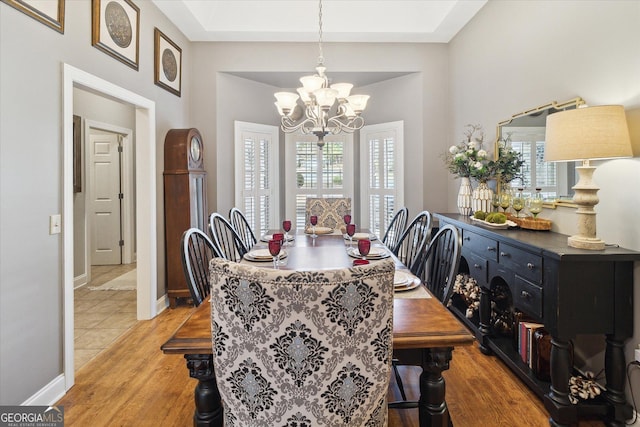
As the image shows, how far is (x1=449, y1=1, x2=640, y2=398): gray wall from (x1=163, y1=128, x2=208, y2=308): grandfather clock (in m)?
3.11

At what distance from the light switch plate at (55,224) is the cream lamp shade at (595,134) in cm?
297

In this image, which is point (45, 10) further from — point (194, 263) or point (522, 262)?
point (522, 262)

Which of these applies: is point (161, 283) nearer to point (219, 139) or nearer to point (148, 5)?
point (219, 139)

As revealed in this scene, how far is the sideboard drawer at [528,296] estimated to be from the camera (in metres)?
1.95

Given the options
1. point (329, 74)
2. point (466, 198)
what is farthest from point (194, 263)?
point (329, 74)

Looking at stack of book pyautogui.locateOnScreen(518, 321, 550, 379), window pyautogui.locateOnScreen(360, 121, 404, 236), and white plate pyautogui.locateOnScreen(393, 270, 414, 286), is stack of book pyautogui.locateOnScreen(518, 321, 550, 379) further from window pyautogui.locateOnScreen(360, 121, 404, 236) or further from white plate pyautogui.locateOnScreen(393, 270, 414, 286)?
window pyautogui.locateOnScreen(360, 121, 404, 236)

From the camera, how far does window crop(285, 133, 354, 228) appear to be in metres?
5.30

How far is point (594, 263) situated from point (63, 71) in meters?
3.26

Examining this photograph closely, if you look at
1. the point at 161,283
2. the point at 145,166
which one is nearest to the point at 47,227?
the point at 145,166

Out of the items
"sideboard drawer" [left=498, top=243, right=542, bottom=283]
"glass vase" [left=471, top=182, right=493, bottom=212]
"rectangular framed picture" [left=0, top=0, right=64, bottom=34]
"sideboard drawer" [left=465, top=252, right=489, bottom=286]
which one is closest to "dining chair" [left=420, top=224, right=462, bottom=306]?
"sideboard drawer" [left=498, top=243, right=542, bottom=283]

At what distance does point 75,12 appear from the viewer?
7.74 feet

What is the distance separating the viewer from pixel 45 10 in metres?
2.06

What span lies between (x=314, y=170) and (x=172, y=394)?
372 centimetres

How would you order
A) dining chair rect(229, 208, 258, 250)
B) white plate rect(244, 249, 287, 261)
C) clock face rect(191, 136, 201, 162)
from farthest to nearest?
clock face rect(191, 136, 201, 162)
dining chair rect(229, 208, 258, 250)
white plate rect(244, 249, 287, 261)
